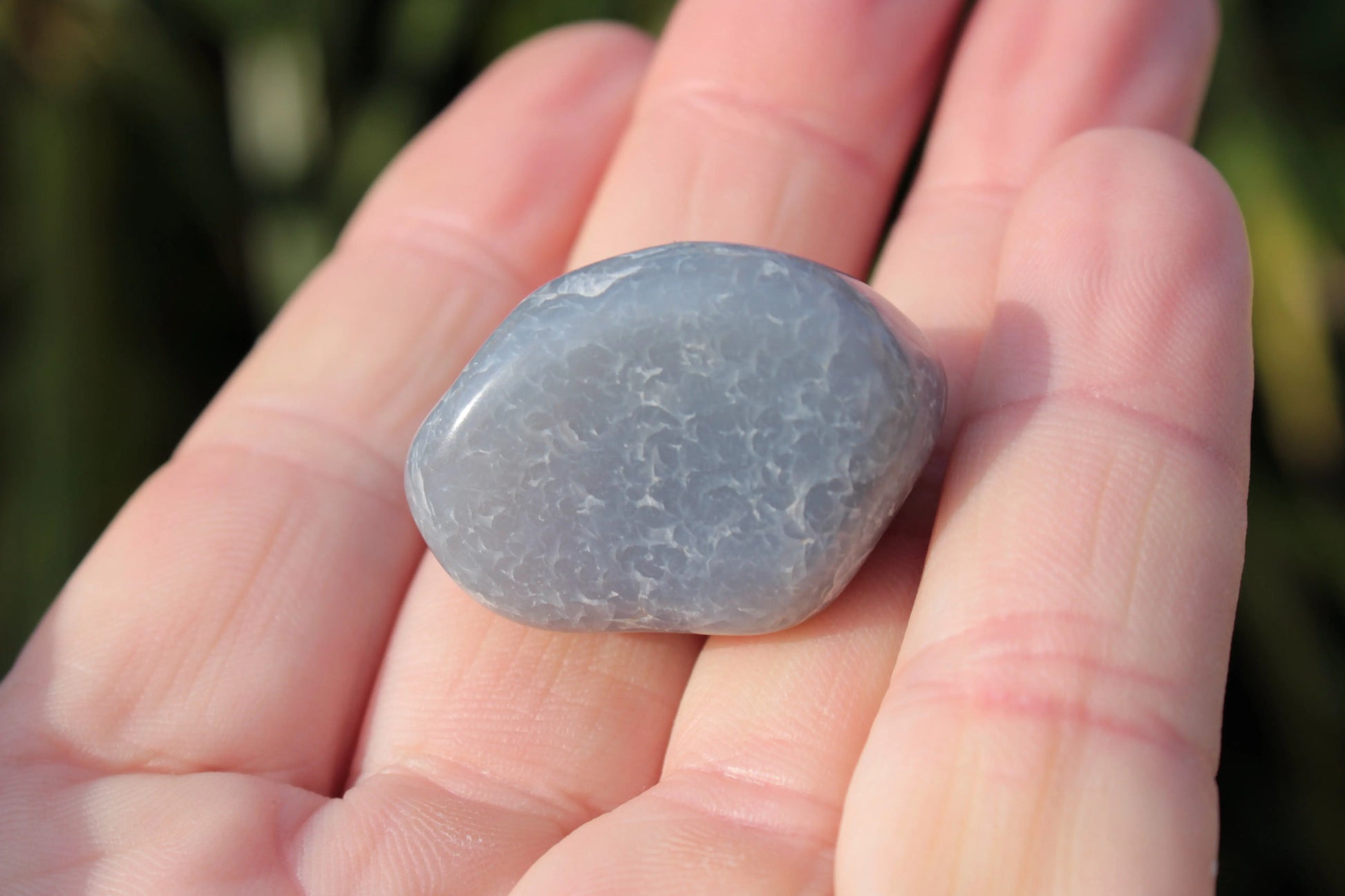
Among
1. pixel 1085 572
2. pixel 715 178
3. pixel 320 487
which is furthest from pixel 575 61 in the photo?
pixel 1085 572

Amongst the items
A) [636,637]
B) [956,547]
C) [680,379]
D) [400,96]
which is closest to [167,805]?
[636,637]

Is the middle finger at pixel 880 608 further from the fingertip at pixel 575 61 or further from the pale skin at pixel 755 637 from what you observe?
the fingertip at pixel 575 61

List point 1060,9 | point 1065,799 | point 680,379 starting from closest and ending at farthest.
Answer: point 1065,799 < point 680,379 < point 1060,9

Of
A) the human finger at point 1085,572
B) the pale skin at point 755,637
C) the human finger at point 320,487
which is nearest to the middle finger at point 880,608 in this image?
the pale skin at point 755,637

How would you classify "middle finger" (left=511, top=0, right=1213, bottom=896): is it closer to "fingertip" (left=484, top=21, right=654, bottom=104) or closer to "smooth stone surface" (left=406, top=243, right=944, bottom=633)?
"smooth stone surface" (left=406, top=243, right=944, bottom=633)

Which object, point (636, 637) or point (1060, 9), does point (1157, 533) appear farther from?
point (1060, 9)

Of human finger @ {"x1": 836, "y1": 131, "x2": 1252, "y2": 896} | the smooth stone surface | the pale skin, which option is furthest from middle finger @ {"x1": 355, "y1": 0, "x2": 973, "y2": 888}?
human finger @ {"x1": 836, "y1": 131, "x2": 1252, "y2": 896}
